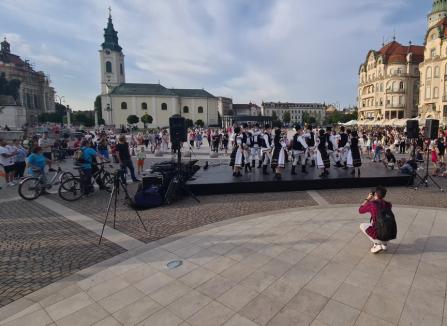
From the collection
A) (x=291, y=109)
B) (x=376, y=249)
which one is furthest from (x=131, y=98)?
(x=291, y=109)

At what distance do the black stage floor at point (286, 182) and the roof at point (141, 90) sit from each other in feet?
294

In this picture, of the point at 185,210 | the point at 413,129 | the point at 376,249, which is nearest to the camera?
the point at 376,249

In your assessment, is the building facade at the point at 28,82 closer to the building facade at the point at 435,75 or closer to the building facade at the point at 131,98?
the building facade at the point at 131,98

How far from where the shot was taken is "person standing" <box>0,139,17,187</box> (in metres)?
11.1

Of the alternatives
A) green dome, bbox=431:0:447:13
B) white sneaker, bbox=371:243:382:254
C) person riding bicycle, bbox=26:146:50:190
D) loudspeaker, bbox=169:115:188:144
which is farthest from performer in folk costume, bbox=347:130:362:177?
green dome, bbox=431:0:447:13

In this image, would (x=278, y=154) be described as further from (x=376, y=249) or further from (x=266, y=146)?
(x=376, y=249)

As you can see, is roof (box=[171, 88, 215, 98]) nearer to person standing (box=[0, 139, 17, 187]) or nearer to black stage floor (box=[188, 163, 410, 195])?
person standing (box=[0, 139, 17, 187])

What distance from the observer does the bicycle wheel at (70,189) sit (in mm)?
9438

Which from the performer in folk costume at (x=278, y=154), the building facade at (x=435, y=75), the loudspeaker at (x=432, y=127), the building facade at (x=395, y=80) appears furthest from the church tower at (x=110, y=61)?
the loudspeaker at (x=432, y=127)

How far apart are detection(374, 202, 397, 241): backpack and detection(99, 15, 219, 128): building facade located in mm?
91684

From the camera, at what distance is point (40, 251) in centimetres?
541

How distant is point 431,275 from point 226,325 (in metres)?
3.34

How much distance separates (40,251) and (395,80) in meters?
74.9

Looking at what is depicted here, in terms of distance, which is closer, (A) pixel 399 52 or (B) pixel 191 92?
(A) pixel 399 52
